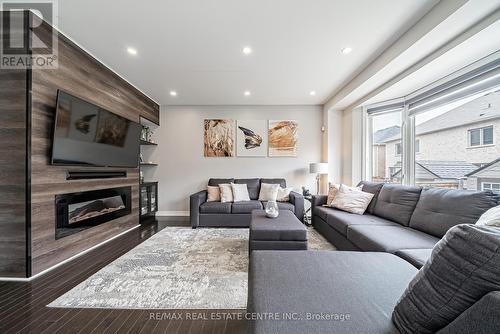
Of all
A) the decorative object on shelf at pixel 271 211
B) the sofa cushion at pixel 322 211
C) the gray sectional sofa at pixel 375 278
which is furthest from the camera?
the sofa cushion at pixel 322 211

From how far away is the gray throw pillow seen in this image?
610 mm

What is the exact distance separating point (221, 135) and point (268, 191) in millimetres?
1696

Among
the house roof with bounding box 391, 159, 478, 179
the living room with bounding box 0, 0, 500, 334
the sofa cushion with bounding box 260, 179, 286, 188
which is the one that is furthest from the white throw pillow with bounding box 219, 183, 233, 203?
the house roof with bounding box 391, 159, 478, 179

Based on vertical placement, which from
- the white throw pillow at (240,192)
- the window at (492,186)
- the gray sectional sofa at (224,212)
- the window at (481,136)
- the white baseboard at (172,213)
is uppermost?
the window at (481,136)

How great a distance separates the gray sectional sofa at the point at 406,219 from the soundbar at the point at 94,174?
336 centimetres

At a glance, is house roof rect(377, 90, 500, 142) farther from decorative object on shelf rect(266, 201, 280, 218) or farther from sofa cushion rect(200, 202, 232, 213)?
sofa cushion rect(200, 202, 232, 213)

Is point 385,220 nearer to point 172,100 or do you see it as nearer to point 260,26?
point 260,26

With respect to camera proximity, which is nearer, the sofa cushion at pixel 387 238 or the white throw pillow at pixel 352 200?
Result: the sofa cushion at pixel 387 238

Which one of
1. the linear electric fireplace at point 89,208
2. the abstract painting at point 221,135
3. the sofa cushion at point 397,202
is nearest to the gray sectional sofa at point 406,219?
the sofa cushion at point 397,202

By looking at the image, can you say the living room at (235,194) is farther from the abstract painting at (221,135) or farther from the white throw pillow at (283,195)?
the abstract painting at (221,135)

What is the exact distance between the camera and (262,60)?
9.03 ft

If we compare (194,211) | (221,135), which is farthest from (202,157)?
(194,211)

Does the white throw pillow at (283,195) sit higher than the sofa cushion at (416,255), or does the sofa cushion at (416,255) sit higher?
the white throw pillow at (283,195)

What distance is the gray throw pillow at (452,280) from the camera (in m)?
0.61
